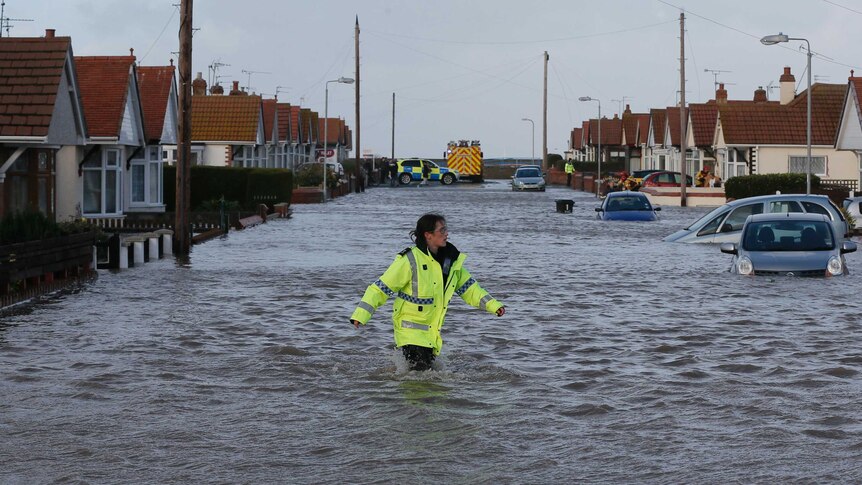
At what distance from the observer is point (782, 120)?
68.9 m

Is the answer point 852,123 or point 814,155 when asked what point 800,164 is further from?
point 852,123

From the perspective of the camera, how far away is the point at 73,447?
9680mm

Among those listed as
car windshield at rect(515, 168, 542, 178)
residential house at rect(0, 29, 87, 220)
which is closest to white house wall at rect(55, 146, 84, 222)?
residential house at rect(0, 29, 87, 220)

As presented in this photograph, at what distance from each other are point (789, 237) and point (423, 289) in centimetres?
1319

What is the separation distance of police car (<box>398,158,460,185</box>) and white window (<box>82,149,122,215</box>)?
6116 centimetres

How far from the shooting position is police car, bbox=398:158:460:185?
102m

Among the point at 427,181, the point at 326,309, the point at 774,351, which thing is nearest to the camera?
the point at 774,351

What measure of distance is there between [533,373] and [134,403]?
378 centimetres

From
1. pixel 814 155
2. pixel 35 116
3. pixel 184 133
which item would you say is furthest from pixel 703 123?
pixel 35 116

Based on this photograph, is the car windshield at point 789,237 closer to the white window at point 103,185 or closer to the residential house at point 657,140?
the white window at point 103,185

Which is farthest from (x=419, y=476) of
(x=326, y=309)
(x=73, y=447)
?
(x=326, y=309)

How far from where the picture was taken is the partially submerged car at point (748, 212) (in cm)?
3034

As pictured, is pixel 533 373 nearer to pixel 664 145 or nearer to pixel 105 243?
pixel 105 243

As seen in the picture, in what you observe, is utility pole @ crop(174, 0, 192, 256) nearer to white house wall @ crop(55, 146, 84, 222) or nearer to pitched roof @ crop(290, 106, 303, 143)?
white house wall @ crop(55, 146, 84, 222)
